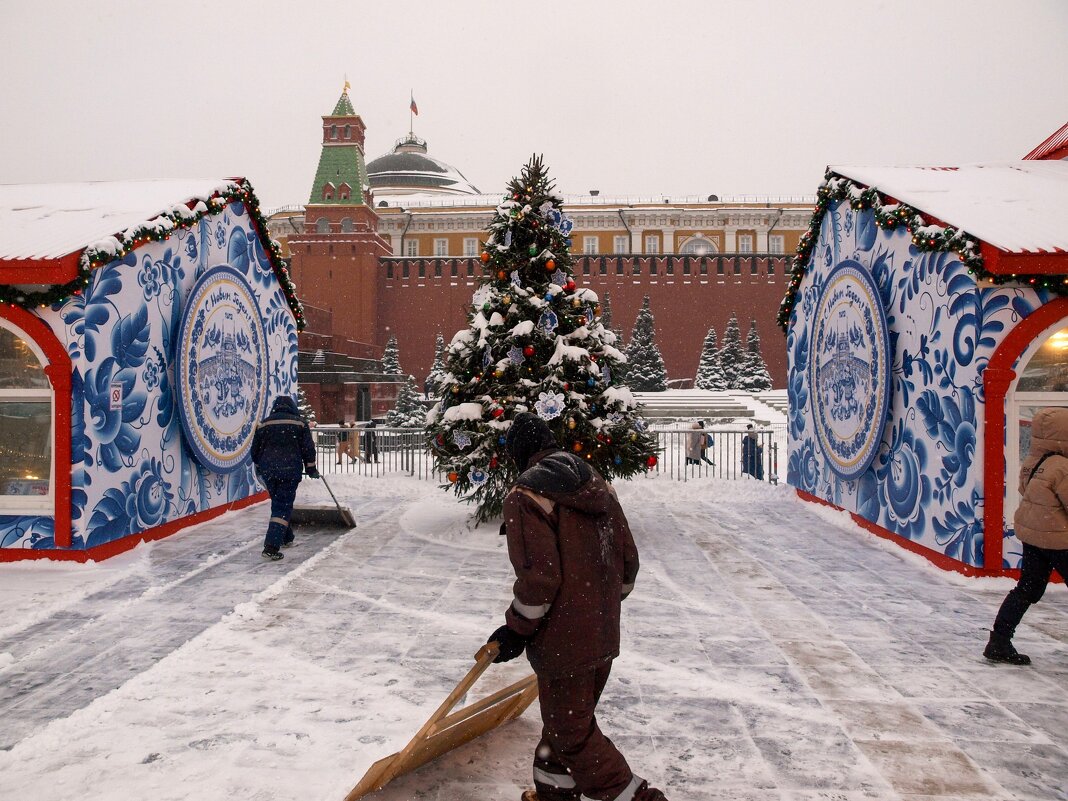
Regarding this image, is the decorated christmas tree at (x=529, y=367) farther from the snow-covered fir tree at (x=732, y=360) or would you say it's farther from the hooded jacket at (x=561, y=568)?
the snow-covered fir tree at (x=732, y=360)

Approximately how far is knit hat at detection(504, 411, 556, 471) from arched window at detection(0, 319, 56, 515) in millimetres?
5812

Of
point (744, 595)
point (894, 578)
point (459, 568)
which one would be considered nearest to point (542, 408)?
point (459, 568)

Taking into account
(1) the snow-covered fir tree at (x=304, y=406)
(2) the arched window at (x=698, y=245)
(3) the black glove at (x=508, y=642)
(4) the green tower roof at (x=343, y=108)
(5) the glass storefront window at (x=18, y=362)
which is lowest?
(3) the black glove at (x=508, y=642)

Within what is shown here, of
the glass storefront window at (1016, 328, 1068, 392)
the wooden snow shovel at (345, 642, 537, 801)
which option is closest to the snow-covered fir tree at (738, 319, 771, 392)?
the glass storefront window at (1016, 328, 1068, 392)

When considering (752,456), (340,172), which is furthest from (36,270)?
(340,172)

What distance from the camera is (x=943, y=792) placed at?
313cm

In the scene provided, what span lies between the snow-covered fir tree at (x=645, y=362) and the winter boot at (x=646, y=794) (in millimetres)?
30722

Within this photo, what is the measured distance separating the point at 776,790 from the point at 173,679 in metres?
3.39

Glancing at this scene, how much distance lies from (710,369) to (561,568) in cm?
3488

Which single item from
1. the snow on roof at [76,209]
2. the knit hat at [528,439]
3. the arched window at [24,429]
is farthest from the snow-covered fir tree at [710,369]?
the knit hat at [528,439]

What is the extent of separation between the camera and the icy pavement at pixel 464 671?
10.7ft

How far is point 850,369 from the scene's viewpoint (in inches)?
348

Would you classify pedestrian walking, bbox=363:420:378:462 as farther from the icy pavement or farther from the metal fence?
the icy pavement

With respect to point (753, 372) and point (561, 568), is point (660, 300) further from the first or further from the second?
point (561, 568)
